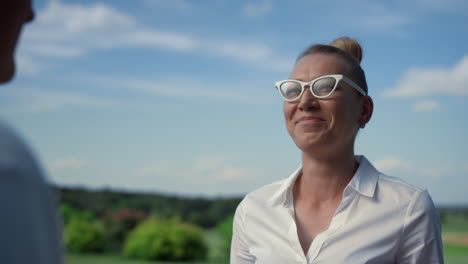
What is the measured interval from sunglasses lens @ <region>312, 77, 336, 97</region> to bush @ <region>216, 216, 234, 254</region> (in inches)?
253

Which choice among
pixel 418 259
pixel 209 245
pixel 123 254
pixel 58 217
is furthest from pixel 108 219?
pixel 58 217

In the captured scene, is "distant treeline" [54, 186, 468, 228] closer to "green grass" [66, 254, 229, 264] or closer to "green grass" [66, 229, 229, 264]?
"green grass" [66, 229, 229, 264]

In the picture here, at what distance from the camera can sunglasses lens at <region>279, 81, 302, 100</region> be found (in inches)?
87.6

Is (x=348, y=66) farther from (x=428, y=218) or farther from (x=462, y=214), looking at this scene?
(x=462, y=214)

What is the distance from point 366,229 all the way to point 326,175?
290mm

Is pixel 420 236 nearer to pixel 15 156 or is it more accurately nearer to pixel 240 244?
pixel 240 244

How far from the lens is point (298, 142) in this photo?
218cm

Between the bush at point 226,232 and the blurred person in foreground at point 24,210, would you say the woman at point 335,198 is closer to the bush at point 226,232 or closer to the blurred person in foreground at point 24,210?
the blurred person in foreground at point 24,210

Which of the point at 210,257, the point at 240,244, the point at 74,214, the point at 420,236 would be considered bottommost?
the point at 210,257

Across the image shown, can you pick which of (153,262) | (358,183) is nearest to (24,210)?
(358,183)

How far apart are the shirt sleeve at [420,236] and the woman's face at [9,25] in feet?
5.58

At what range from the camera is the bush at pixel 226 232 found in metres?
8.43

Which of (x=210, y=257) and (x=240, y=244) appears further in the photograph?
(x=210, y=257)

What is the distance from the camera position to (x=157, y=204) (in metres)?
9.49
